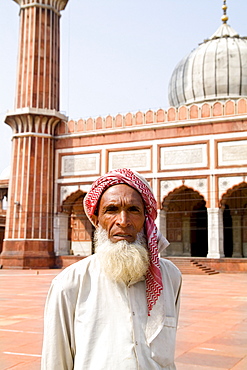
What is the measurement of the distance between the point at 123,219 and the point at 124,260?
0.33 feet

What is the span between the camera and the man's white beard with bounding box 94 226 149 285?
1.09m

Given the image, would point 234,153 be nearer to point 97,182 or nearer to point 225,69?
point 225,69

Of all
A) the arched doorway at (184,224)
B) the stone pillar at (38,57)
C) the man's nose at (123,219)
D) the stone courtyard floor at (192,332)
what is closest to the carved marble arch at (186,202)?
the arched doorway at (184,224)

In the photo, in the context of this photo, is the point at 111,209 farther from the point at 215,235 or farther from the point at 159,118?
the point at 159,118

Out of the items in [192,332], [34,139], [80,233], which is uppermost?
[34,139]

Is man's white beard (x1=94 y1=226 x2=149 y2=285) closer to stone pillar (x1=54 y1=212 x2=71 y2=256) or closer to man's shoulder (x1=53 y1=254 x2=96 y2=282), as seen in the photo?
man's shoulder (x1=53 y1=254 x2=96 y2=282)

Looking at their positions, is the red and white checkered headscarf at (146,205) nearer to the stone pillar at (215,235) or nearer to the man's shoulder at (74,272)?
the man's shoulder at (74,272)

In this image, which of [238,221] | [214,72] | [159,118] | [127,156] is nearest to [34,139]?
[127,156]

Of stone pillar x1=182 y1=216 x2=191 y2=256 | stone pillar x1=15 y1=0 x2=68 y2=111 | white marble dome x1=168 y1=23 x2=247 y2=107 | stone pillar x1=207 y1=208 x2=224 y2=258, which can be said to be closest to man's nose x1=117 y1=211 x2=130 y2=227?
stone pillar x1=207 y1=208 x2=224 y2=258

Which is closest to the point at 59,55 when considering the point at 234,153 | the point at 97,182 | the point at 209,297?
the point at 234,153

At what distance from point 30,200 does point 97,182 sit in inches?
464

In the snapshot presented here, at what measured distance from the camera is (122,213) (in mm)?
Answer: 1141

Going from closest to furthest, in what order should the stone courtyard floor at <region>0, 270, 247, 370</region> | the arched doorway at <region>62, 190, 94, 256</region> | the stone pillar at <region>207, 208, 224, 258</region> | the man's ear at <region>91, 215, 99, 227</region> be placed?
1. the man's ear at <region>91, 215, 99, 227</region>
2. the stone courtyard floor at <region>0, 270, 247, 370</region>
3. the stone pillar at <region>207, 208, 224, 258</region>
4. the arched doorway at <region>62, 190, 94, 256</region>

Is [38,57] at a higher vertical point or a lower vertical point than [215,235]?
higher
